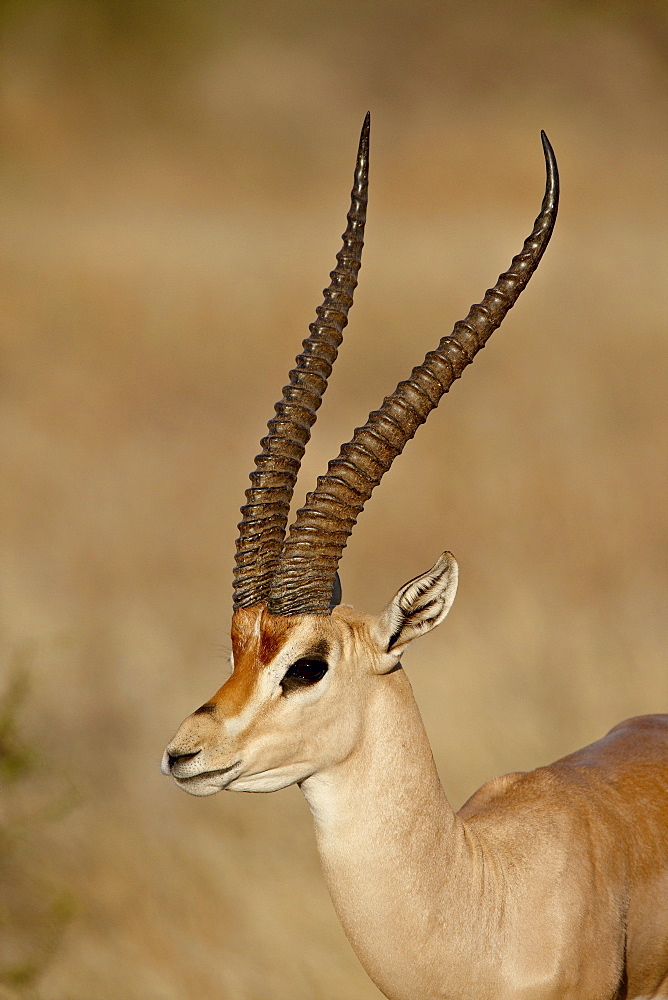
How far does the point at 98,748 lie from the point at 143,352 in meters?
6.04

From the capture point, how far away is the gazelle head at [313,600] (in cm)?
384

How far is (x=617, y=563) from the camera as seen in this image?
1141cm

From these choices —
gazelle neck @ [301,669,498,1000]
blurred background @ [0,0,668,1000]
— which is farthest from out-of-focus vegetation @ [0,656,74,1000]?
gazelle neck @ [301,669,498,1000]

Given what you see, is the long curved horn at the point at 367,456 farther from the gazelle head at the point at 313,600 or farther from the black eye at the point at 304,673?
the black eye at the point at 304,673

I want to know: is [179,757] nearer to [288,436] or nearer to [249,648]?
[249,648]

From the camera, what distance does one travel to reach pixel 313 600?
405 cm

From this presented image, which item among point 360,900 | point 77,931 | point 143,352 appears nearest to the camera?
point 360,900

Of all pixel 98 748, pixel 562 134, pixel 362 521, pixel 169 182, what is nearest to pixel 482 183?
pixel 562 134

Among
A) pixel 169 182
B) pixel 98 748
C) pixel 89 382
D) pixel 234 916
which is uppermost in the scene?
pixel 169 182

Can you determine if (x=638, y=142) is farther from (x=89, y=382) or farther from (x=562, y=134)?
(x=89, y=382)

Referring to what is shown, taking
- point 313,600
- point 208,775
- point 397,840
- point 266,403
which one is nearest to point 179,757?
point 208,775

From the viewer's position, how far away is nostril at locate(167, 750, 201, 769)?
3.71m

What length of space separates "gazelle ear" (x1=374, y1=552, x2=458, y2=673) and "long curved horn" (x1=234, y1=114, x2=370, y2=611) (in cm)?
48

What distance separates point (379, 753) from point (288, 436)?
1.25 metres
